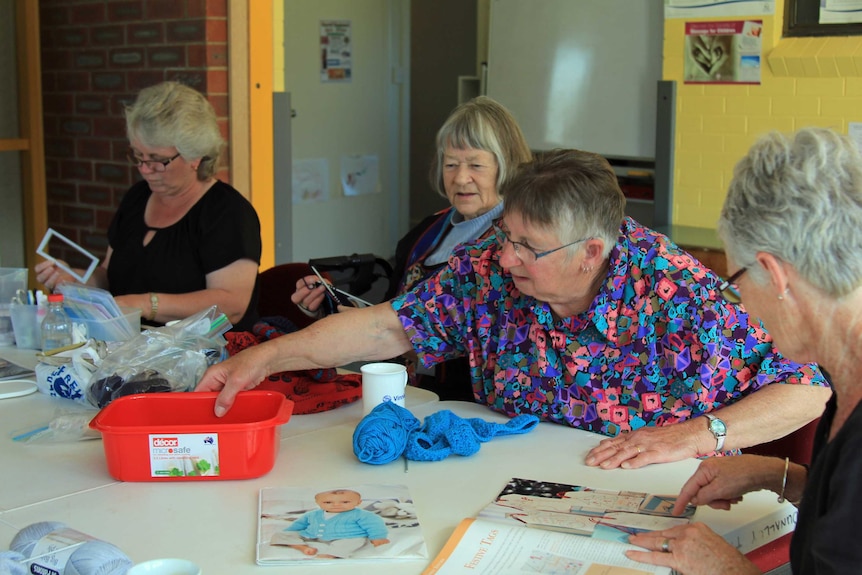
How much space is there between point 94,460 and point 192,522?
40 centimetres

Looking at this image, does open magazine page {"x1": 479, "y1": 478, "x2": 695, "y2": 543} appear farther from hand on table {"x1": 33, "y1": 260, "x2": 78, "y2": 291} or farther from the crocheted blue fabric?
hand on table {"x1": 33, "y1": 260, "x2": 78, "y2": 291}

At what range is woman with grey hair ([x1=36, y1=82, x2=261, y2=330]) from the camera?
3182 millimetres

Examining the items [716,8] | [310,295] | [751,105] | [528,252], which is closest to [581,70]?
[716,8]

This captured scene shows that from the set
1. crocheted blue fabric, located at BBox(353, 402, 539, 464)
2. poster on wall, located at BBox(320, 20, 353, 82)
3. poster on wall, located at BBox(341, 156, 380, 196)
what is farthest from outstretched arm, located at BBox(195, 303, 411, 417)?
poster on wall, located at BBox(341, 156, 380, 196)

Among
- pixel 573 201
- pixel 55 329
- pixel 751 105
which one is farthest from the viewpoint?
pixel 751 105

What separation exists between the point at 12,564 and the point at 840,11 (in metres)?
3.73

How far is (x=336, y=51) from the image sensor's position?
19.4 ft

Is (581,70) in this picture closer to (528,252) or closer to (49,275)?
(49,275)

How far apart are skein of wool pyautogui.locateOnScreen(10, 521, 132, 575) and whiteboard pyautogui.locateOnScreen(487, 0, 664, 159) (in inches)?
147

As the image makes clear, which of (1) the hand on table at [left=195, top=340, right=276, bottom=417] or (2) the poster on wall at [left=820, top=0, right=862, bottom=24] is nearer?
(1) the hand on table at [left=195, top=340, right=276, bottom=417]

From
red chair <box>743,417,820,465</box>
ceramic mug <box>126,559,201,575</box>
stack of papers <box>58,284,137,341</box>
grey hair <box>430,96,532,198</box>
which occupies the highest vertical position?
grey hair <box>430,96,532,198</box>

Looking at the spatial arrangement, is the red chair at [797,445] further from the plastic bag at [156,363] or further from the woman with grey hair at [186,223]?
the woman with grey hair at [186,223]

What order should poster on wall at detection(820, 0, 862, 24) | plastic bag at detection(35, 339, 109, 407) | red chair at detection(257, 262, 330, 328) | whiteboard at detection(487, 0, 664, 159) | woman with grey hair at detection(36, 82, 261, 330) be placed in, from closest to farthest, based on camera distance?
plastic bag at detection(35, 339, 109, 407), woman with grey hair at detection(36, 82, 261, 330), red chair at detection(257, 262, 330, 328), poster on wall at detection(820, 0, 862, 24), whiteboard at detection(487, 0, 664, 159)

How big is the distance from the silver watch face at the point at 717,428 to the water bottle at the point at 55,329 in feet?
5.38
